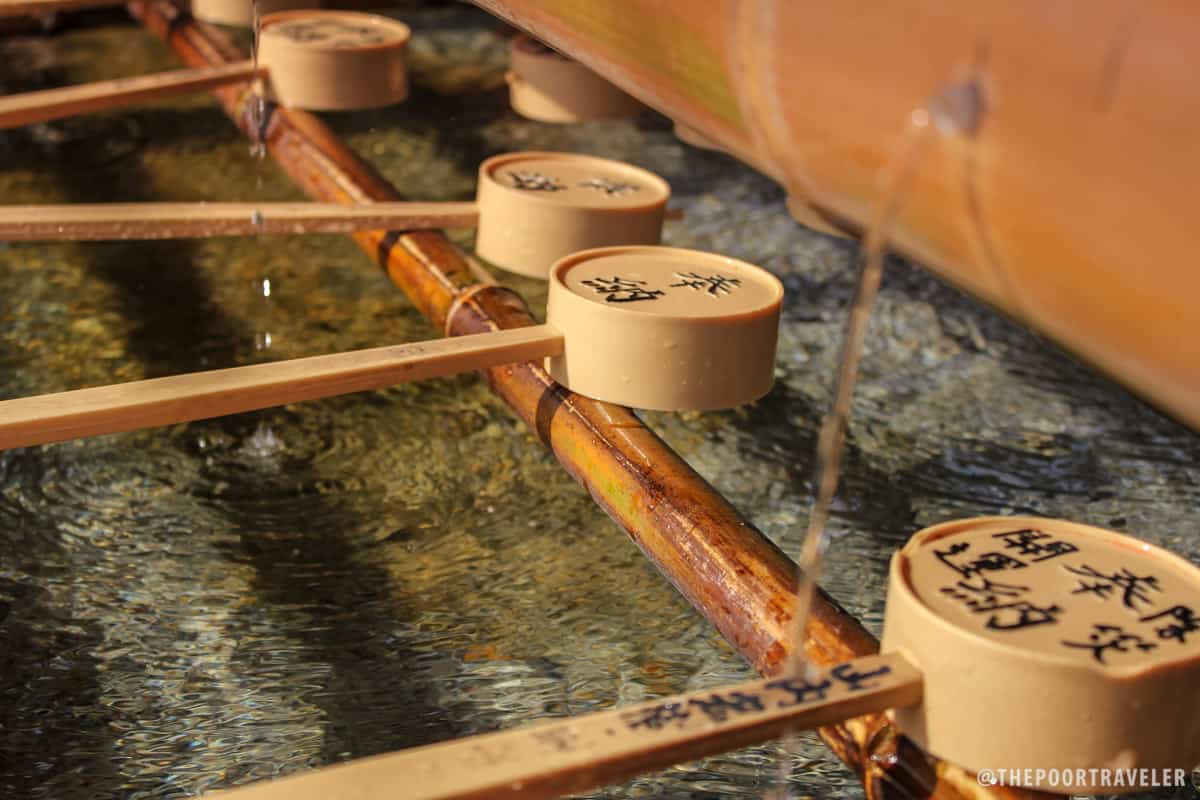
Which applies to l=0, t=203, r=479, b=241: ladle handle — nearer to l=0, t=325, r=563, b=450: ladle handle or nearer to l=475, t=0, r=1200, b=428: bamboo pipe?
l=0, t=325, r=563, b=450: ladle handle

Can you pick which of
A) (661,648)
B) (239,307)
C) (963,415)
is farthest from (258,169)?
(661,648)

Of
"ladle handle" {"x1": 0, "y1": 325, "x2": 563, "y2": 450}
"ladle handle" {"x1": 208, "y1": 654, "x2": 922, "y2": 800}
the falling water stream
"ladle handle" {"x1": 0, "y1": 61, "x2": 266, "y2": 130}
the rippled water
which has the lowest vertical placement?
the rippled water

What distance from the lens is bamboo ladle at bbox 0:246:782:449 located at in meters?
2.33

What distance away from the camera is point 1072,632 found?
1.65m

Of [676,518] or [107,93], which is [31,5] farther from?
[676,518]

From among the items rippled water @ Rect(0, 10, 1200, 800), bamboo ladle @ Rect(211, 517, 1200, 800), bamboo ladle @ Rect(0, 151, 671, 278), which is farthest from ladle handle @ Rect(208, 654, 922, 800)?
bamboo ladle @ Rect(0, 151, 671, 278)

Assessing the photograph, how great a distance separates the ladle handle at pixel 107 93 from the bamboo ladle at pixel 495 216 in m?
0.91

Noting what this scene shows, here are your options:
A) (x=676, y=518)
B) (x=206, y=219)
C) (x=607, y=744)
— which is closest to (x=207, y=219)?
(x=206, y=219)

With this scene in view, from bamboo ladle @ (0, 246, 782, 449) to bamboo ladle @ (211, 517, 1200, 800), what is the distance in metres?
0.81

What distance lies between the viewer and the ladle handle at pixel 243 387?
217cm

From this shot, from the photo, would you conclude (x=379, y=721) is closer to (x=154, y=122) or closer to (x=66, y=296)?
(x=66, y=296)

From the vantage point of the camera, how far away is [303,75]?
429cm

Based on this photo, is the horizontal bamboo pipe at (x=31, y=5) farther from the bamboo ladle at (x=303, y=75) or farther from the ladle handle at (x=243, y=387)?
the ladle handle at (x=243, y=387)

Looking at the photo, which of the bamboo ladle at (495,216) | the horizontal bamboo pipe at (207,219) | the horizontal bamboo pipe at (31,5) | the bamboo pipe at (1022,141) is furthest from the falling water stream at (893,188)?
the horizontal bamboo pipe at (31,5)
